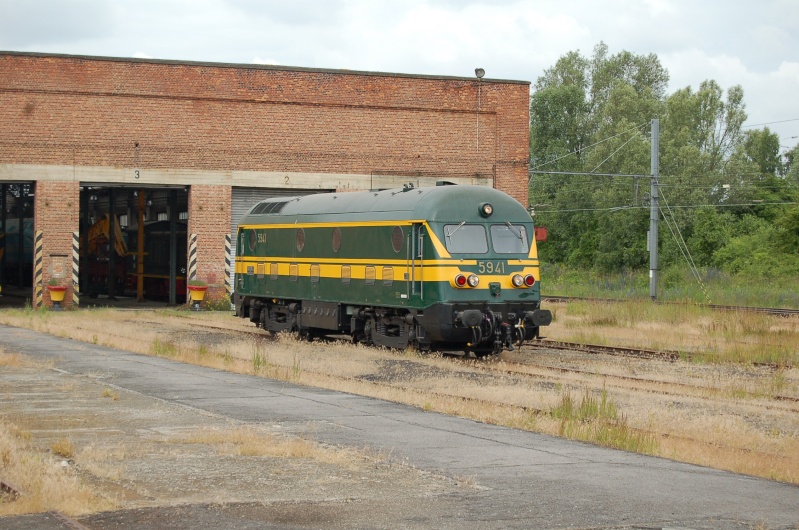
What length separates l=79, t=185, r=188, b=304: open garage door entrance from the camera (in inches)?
1645

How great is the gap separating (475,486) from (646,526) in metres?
1.69

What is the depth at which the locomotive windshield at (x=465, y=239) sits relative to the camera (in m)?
21.3

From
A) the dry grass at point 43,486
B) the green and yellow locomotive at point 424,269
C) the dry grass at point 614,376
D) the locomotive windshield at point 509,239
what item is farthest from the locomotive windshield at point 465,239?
the dry grass at point 43,486

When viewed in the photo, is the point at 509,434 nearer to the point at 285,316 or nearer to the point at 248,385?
the point at 248,385

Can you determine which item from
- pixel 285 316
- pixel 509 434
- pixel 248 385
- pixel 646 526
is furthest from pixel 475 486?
pixel 285 316

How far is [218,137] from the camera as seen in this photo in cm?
3722

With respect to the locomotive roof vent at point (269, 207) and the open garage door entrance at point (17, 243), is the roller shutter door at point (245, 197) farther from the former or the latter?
the open garage door entrance at point (17, 243)

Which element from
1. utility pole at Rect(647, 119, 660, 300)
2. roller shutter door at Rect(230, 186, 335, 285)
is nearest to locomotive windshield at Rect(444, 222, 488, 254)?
roller shutter door at Rect(230, 186, 335, 285)

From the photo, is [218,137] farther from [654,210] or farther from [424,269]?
[424,269]

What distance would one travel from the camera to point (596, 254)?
78.1 metres

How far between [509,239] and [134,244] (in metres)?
27.8

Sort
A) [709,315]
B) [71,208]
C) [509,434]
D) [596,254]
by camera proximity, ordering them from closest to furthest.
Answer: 1. [509,434]
2. [709,315]
3. [71,208]
4. [596,254]

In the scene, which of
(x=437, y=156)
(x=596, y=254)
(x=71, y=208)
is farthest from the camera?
(x=596, y=254)

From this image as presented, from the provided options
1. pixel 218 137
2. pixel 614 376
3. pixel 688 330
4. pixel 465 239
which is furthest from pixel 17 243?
pixel 614 376
